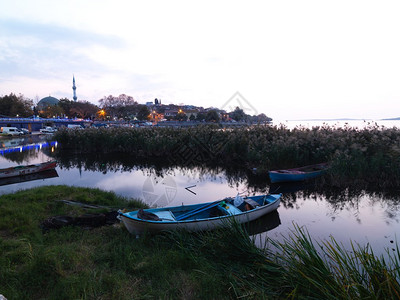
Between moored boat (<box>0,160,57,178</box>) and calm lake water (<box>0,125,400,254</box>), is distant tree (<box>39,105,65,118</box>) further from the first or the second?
moored boat (<box>0,160,57,178</box>)

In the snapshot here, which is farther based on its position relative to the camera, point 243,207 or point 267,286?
point 243,207

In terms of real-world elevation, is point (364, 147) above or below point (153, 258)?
above

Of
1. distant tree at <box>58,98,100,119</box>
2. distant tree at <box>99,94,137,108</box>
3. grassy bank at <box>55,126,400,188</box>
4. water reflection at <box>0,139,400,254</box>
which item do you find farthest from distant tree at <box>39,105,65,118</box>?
water reflection at <box>0,139,400,254</box>

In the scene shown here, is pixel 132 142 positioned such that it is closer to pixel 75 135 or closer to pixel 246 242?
pixel 75 135

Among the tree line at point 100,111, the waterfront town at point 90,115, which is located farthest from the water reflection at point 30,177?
the tree line at point 100,111

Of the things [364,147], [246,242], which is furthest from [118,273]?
[364,147]

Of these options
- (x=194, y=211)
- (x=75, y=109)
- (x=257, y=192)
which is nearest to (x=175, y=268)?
(x=194, y=211)

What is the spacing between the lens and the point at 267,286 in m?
4.82

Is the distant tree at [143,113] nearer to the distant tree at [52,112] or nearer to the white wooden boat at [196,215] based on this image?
the distant tree at [52,112]

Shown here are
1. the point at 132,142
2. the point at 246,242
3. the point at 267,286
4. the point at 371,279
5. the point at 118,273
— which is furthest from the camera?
the point at 132,142

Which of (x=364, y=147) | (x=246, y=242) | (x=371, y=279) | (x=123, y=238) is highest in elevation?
(x=364, y=147)

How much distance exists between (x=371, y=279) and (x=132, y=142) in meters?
26.3

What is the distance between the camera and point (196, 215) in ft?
28.1

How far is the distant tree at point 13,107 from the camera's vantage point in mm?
81481
